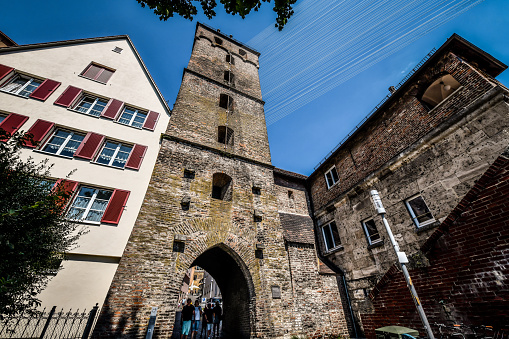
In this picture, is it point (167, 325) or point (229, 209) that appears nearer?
point (167, 325)

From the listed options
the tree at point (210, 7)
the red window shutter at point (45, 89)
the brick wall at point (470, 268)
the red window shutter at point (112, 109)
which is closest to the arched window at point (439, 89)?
the brick wall at point (470, 268)

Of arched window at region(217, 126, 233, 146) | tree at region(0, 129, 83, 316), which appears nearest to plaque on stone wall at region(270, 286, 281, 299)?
tree at region(0, 129, 83, 316)

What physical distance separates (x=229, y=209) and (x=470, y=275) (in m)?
7.96

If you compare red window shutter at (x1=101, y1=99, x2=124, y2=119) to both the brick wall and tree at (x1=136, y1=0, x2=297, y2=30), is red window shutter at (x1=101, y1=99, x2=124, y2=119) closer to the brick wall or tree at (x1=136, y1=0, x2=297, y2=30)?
tree at (x1=136, y1=0, x2=297, y2=30)

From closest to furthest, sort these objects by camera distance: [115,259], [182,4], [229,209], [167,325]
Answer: [182,4] → [167,325] → [115,259] → [229,209]

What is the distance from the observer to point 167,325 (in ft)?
20.6

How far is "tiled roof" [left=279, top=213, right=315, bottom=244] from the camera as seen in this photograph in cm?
1065

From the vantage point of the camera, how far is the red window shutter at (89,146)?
9034mm

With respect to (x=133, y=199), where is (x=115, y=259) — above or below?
below

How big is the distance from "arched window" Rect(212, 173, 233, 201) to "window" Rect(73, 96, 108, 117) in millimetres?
7116

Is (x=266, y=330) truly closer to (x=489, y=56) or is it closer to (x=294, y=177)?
(x=294, y=177)

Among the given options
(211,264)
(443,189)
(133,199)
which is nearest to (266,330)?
(211,264)

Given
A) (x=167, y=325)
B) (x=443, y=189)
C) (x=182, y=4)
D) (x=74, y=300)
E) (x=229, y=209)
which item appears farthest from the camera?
(x=229, y=209)

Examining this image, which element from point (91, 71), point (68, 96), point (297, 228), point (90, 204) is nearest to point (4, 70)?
point (68, 96)
